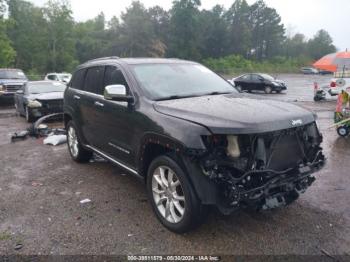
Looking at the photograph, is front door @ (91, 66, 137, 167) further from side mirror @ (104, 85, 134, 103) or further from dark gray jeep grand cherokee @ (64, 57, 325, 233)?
side mirror @ (104, 85, 134, 103)

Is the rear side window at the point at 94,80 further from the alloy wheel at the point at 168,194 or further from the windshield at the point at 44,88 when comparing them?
the windshield at the point at 44,88

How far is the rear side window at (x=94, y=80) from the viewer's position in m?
5.50

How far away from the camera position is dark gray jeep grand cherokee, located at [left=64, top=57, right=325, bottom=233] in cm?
341

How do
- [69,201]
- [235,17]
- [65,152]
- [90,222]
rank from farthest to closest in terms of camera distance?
[235,17] < [65,152] < [69,201] < [90,222]

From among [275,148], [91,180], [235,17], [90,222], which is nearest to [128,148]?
[90,222]

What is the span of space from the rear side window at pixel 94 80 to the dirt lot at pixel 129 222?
4.72 feet

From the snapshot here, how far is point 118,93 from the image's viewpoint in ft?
14.2

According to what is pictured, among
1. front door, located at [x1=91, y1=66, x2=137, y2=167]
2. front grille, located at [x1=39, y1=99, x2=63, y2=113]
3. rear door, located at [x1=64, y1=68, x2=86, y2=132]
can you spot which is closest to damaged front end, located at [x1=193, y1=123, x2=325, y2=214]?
front door, located at [x1=91, y1=66, x2=137, y2=167]

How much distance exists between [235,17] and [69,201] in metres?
96.7

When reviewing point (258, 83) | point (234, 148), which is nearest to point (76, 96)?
point (234, 148)

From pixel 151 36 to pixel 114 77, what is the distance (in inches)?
2430

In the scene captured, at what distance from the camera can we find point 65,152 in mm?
7664

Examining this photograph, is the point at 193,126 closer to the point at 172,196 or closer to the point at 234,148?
the point at 234,148

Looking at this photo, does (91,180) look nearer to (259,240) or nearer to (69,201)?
(69,201)
